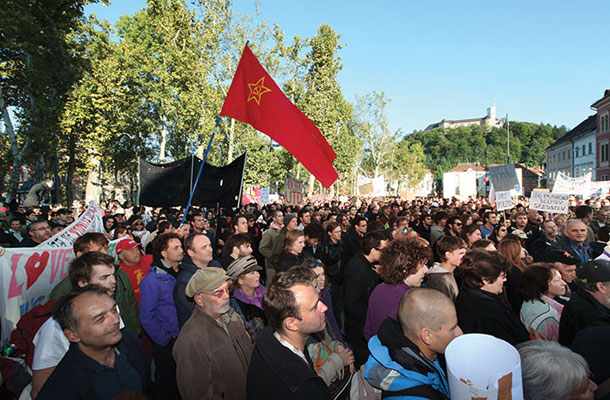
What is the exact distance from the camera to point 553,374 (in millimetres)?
2016

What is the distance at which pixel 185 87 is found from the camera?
87.6 ft

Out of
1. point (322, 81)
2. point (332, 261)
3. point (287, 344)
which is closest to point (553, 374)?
point (287, 344)

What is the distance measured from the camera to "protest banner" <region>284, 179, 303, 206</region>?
590 inches

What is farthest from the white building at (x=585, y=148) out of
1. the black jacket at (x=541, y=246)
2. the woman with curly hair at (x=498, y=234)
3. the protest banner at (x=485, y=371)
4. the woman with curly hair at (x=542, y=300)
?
the protest banner at (x=485, y=371)

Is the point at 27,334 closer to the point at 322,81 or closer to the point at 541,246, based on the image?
the point at 541,246

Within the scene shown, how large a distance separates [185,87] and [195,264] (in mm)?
24814

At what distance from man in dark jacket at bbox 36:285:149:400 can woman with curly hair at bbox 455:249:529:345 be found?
102 inches

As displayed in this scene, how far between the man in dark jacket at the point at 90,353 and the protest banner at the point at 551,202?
10087 millimetres

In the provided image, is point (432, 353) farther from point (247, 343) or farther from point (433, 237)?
point (433, 237)

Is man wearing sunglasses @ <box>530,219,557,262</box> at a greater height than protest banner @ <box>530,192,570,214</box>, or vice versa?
protest banner @ <box>530,192,570,214</box>

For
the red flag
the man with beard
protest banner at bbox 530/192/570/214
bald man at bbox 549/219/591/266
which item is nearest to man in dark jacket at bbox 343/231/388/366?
the red flag

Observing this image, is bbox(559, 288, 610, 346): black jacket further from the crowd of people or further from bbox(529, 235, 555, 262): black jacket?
bbox(529, 235, 555, 262): black jacket

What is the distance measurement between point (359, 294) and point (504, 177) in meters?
11.5

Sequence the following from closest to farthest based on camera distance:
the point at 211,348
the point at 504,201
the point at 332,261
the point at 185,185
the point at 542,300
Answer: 1. the point at 211,348
2. the point at 542,300
3. the point at 332,261
4. the point at 185,185
5. the point at 504,201
